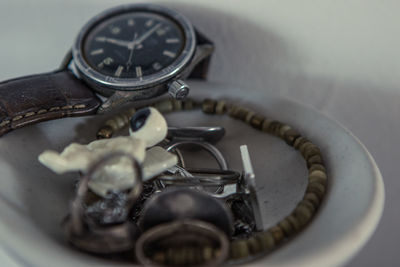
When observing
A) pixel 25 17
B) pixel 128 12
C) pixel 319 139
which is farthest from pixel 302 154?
pixel 25 17

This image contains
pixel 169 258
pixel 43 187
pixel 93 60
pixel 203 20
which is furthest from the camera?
pixel 203 20

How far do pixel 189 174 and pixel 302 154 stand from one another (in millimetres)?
159

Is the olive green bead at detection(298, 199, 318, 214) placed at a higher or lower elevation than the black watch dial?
lower

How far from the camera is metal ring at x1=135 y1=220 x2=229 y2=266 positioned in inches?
17.2

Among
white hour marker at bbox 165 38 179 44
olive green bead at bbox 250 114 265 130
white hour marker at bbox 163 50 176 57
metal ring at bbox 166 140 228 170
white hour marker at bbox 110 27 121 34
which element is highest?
white hour marker at bbox 165 38 179 44

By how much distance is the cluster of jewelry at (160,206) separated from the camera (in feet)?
1.46

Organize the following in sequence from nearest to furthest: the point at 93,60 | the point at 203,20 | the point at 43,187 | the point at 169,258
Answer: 1. the point at 169,258
2. the point at 43,187
3. the point at 93,60
4. the point at 203,20

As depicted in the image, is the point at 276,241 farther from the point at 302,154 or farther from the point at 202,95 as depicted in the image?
the point at 202,95

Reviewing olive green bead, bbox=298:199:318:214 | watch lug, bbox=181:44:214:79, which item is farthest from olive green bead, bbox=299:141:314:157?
watch lug, bbox=181:44:214:79

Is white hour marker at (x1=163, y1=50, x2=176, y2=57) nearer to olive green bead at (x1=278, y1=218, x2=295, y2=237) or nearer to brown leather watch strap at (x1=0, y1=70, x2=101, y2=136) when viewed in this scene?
brown leather watch strap at (x1=0, y1=70, x2=101, y2=136)

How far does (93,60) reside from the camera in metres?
0.68

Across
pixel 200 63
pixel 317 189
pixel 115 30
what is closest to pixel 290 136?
pixel 317 189

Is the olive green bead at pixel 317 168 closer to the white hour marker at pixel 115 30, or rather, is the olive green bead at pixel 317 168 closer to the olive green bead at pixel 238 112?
the olive green bead at pixel 238 112

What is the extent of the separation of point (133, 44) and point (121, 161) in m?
0.28
